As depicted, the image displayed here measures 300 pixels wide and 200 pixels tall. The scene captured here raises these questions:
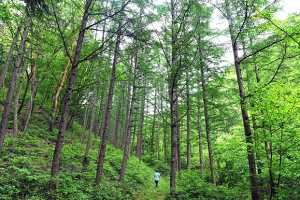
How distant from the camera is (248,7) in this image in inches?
255

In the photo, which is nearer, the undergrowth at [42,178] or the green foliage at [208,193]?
the undergrowth at [42,178]

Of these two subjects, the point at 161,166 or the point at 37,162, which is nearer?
the point at 37,162

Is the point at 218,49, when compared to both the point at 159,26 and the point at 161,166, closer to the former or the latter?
the point at 159,26

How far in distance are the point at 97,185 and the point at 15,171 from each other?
2.99 metres

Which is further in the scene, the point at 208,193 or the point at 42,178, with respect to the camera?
the point at 208,193

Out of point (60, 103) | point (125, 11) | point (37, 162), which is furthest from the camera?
point (60, 103)

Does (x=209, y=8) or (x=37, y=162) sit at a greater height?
(x=209, y=8)

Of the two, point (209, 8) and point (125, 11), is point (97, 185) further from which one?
point (209, 8)

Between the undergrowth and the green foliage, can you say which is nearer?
the undergrowth

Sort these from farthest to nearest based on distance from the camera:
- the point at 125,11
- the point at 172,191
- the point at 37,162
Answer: the point at 37,162 < the point at 172,191 < the point at 125,11

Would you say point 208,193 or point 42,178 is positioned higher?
point 42,178

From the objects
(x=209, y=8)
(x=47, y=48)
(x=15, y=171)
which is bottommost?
(x=15, y=171)

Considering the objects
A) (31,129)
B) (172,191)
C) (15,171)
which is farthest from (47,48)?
(172,191)

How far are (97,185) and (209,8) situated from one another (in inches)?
347
